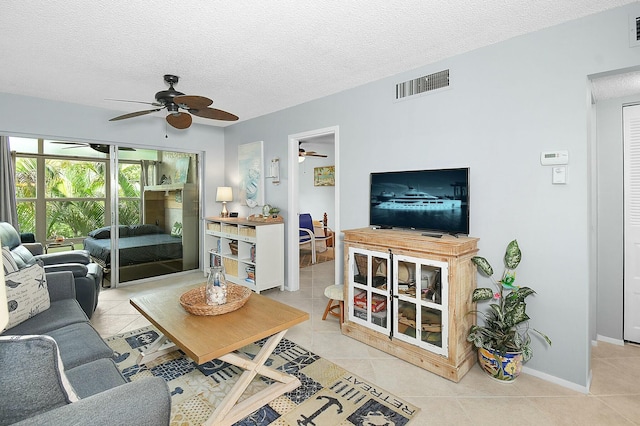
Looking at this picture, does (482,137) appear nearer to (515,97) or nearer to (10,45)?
(515,97)

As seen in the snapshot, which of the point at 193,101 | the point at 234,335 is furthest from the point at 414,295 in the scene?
the point at 193,101

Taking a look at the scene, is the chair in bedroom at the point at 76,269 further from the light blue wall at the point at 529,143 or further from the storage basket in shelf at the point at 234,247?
the light blue wall at the point at 529,143

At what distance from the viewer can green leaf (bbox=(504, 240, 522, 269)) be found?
2215 millimetres

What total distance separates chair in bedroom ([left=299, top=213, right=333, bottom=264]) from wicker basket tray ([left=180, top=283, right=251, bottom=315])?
3303 millimetres

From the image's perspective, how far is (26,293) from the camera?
7.01ft

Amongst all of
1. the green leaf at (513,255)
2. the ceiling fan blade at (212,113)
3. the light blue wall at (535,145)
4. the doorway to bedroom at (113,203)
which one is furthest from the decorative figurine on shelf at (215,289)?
the doorway to bedroom at (113,203)

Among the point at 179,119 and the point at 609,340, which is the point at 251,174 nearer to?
the point at 179,119

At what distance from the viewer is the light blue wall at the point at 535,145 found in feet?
6.89

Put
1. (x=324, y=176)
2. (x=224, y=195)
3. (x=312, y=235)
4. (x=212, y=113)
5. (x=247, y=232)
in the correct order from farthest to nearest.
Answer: (x=324, y=176) < (x=312, y=235) < (x=224, y=195) < (x=247, y=232) < (x=212, y=113)

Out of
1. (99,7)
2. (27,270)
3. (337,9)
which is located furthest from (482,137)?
(27,270)

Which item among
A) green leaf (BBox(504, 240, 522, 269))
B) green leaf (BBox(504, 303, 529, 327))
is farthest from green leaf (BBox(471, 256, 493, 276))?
green leaf (BBox(504, 303, 529, 327))

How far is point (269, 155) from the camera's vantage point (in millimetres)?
4547

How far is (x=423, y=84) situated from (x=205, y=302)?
262 cm

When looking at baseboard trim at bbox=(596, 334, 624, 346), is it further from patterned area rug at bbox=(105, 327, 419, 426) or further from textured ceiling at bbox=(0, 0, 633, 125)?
textured ceiling at bbox=(0, 0, 633, 125)
